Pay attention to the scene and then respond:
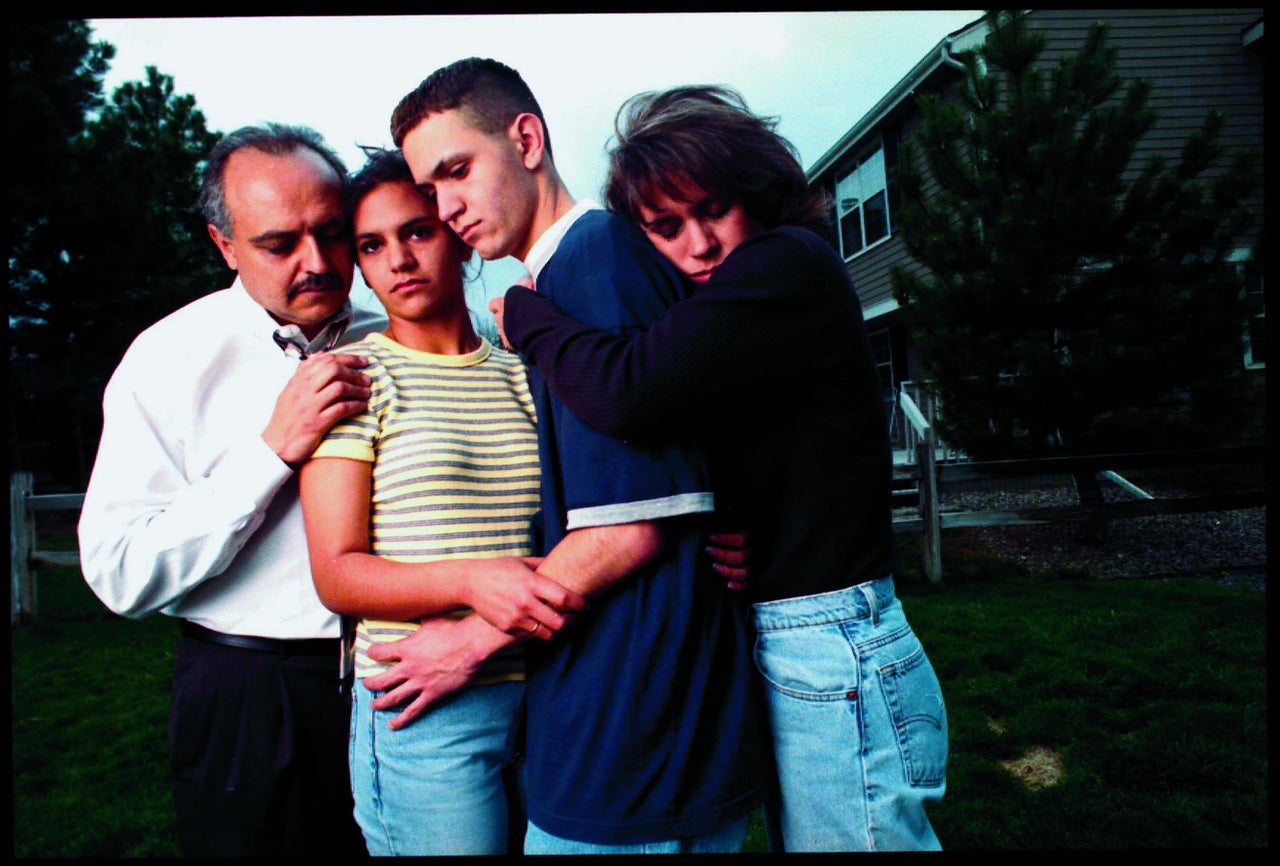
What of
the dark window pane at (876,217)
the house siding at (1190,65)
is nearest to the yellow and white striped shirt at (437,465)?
the house siding at (1190,65)

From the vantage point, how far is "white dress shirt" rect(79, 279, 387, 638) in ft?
5.50

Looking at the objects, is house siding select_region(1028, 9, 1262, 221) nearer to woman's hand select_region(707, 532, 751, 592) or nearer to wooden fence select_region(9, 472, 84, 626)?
woman's hand select_region(707, 532, 751, 592)

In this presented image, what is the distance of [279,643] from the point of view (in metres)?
1.79

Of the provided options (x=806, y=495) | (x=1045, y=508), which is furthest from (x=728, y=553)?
(x=1045, y=508)

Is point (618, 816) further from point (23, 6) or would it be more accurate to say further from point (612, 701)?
point (23, 6)

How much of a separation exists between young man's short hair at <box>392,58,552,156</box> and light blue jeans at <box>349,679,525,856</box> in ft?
3.47

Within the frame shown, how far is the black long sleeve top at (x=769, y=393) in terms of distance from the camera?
50.4 inches

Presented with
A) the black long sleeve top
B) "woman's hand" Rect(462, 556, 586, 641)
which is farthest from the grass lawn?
"woman's hand" Rect(462, 556, 586, 641)

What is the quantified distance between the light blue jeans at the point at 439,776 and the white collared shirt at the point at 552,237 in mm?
773

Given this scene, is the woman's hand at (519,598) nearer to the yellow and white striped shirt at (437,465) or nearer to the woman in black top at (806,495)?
the yellow and white striped shirt at (437,465)

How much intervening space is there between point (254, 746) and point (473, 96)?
54.7 inches

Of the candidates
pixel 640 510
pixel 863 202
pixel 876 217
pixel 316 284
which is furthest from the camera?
pixel 863 202

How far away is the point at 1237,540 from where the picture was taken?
26.3 ft

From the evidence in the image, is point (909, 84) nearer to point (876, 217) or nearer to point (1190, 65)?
point (876, 217)
